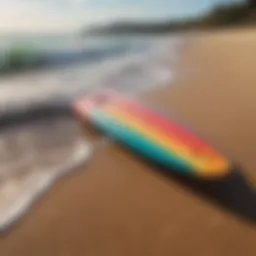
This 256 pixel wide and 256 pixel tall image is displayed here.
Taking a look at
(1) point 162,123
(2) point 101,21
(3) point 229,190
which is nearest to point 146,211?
(3) point 229,190

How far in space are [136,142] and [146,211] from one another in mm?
248

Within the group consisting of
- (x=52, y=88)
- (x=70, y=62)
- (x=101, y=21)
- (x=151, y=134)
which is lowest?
(x=101, y=21)

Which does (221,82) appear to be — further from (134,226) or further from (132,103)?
(134,226)

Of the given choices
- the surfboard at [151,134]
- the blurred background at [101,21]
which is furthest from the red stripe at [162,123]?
the blurred background at [101,21]

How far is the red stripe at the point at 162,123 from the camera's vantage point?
42.8 inches

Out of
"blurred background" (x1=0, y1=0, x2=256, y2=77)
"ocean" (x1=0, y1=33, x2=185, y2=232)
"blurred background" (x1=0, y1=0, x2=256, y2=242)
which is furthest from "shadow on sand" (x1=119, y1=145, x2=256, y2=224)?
"blurred background" (x1=0, y1=0, x2=256, y2=77)

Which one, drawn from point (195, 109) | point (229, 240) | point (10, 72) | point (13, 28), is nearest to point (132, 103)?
point (195, 109)

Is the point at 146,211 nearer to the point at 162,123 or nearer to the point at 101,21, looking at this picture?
the point at 162,123

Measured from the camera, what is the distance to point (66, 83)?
1767 millimetres

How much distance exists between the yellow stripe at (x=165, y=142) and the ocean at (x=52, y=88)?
0.29 ft

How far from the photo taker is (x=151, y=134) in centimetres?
115

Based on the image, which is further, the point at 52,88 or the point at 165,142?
the point at 52,88

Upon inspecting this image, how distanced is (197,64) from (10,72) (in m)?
0.71

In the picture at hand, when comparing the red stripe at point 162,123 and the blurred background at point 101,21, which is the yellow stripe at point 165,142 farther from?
the blurred background at point 101,21
